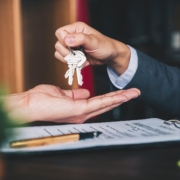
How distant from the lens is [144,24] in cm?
186

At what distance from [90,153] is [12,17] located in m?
1.24

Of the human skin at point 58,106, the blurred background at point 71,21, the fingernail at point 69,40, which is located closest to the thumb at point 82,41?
the fingernail at point 69,40

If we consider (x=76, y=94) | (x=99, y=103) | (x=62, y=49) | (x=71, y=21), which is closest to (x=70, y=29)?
(x=62, y=49)

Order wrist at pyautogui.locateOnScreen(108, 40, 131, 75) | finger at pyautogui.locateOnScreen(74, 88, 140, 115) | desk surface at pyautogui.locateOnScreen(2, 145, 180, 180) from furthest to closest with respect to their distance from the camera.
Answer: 1. wrist at pyautogui.locateOnScreen(108, 40, 131, 75)
2. finger at pyautogui.locateOnScreen(74, 88, 140, 115)
3. desk surface at pyautogui.locateOnScreen(2, 145, 180, 180)

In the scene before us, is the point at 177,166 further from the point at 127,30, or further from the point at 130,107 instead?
the point at 127,30

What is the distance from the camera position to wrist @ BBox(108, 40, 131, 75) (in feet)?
3.01

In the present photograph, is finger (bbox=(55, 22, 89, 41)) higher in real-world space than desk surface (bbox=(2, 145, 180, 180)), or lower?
higher

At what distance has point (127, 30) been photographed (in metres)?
1.87

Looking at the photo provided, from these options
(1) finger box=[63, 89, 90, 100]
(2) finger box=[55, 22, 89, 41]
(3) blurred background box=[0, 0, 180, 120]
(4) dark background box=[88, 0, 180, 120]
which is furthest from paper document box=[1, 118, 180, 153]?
(4) dark background box=[88, 0, 180, 120]

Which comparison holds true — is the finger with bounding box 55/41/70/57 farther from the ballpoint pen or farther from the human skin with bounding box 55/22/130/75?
the ballpoint pen

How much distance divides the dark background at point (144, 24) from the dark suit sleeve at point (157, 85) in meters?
0.80

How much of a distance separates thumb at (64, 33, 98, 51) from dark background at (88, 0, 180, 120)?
3.30 ft

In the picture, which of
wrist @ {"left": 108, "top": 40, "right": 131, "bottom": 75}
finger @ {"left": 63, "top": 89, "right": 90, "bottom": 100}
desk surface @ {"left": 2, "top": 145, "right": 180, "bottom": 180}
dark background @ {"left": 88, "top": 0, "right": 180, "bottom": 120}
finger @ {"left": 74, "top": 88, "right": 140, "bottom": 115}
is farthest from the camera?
dark background @ {"left": 88, "top": 0, "right": 180, "bottom": 120}

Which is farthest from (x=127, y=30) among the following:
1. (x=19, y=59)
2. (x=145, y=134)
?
(x=145, y=134)
